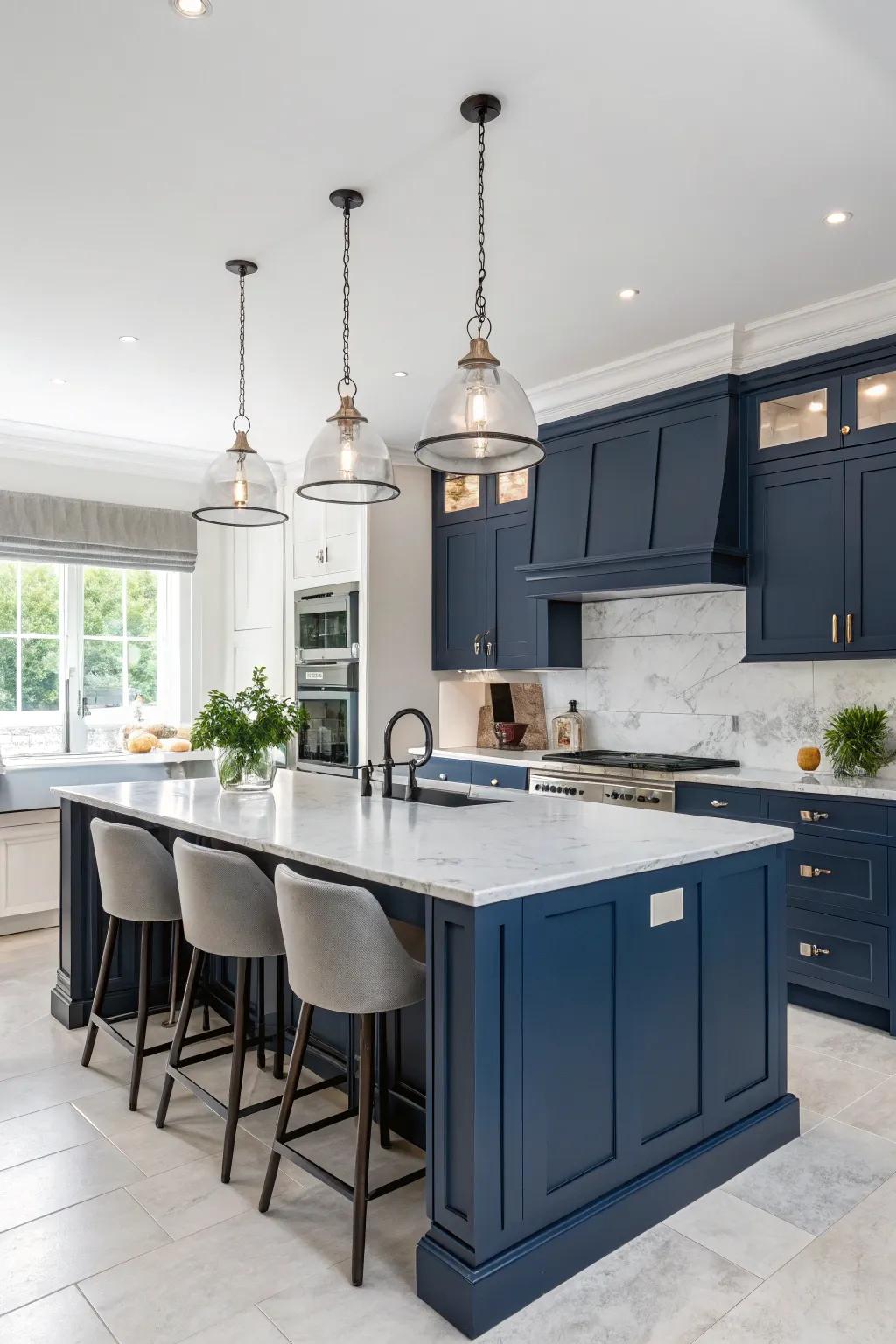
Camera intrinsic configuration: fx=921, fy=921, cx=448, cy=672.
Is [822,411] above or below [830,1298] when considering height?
above

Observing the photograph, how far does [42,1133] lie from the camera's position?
2.65 metres

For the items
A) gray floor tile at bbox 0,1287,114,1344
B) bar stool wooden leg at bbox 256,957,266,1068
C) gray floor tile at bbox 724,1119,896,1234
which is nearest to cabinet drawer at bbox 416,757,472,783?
bar stool wooden leg at bbox 256,957,266,1068

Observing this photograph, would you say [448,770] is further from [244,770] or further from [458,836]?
[458,836]

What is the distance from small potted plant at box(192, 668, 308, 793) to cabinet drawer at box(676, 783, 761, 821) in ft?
5.78

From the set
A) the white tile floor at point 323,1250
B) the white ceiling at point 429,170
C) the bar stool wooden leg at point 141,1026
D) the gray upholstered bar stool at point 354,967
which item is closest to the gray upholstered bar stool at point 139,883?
the bar stool wooden leg at point 141,1026

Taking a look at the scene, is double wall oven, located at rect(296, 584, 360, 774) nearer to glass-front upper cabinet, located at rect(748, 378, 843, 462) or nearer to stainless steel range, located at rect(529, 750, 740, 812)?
stainless steel range, located at rect(529, 750, 740, 812)

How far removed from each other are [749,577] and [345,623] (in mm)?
2418

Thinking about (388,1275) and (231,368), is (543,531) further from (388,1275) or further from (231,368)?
(388,1275)

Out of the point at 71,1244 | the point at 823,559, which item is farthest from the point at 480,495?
the point at 71,1244

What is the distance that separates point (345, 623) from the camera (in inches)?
216

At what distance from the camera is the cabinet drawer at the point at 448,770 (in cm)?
518

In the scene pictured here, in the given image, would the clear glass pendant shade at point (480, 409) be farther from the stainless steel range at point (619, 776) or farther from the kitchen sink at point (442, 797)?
the stainless steel range at point (619, 776)

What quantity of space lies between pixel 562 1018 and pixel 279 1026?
1.20 metres

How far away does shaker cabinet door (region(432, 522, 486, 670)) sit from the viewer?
17.8ft
